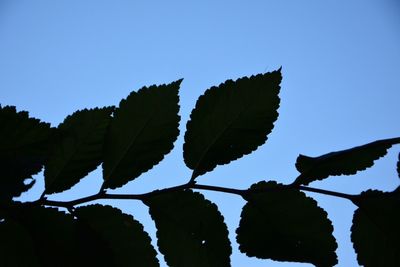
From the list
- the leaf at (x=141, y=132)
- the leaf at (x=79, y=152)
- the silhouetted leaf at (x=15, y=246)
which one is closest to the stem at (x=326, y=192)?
the leaf at (x=141, y=132)

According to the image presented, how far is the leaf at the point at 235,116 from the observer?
2.73ft

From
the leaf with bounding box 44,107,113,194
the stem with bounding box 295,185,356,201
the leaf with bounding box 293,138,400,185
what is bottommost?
the stem with bounding box 295,185,356,201

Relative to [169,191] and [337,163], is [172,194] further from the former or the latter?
[337,163]

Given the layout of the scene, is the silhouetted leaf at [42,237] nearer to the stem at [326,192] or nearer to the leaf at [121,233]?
the leaf at [121,233]

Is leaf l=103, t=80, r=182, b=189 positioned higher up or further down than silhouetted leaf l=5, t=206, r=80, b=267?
higher up

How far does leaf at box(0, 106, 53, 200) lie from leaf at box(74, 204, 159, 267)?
0.12 m

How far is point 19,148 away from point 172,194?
30cm

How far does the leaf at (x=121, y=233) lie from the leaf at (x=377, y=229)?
0.40 m

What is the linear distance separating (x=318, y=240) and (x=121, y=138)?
44cm

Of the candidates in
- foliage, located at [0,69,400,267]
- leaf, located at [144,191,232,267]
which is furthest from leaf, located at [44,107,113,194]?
leaf, located at [144,191,232,267]

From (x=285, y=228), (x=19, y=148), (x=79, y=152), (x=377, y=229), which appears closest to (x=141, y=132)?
(x=79, y=152)

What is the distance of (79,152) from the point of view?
32.6 inches

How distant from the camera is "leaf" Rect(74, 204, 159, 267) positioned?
2.64 feet

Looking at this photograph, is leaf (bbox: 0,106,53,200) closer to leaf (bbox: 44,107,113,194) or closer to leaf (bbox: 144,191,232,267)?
leaf (bbox: 44,107,113,194)
